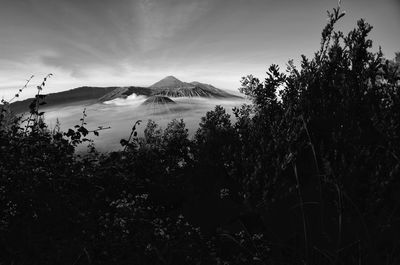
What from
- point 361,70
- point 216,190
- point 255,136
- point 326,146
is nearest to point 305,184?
point 326,146

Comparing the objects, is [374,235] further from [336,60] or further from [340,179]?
[336,60]

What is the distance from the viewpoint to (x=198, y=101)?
69.8 ft

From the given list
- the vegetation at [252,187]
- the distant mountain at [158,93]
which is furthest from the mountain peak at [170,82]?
the vegetation at [252,187]

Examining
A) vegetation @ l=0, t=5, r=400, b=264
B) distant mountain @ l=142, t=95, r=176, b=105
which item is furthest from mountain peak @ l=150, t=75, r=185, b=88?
vegetation @ l=0, t=5, r=400, b=264

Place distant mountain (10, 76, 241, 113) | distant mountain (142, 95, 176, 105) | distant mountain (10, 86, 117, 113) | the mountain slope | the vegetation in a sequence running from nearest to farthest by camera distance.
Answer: the vegetation, distant mountain (142, 95, 176, 105), distant mountain (10, 76, 241, 113), the mountain slope, distant mountain (10, 86, 117, 113)

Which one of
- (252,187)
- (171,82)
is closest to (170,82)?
(171,82)

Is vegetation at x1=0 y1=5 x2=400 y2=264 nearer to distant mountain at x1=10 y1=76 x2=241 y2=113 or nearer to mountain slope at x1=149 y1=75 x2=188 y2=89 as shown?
distant mountain at x1=10 y1=76 x2=241 y2=113

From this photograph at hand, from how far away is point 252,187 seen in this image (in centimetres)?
340

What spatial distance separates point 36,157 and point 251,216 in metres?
3.38

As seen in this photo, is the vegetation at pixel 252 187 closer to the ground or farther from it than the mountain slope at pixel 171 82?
closer to the ground

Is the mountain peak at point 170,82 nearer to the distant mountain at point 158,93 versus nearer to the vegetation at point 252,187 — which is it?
the distant mountain at point 158,93

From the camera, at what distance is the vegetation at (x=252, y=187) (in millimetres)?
3100

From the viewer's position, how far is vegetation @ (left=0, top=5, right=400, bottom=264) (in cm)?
310

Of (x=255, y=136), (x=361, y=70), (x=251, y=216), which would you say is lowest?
(x=251, y=216)
